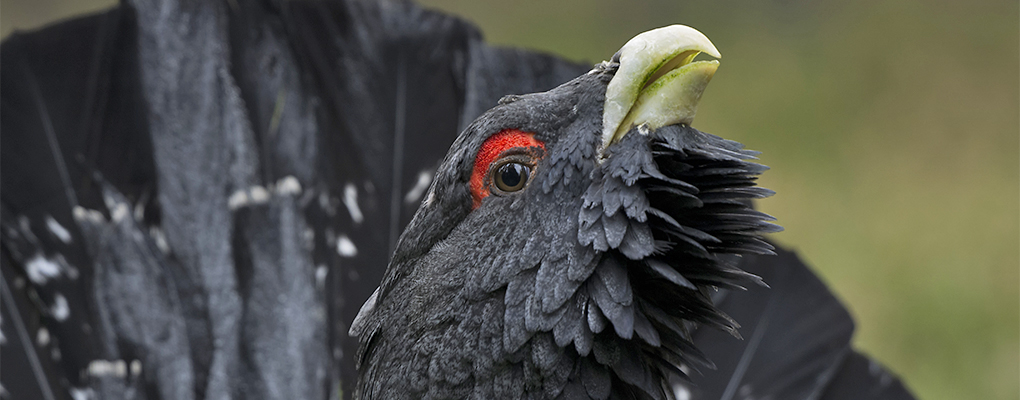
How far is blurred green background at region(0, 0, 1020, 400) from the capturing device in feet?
12.3

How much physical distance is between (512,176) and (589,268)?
187 millimetres

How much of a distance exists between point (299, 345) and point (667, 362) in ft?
3.62

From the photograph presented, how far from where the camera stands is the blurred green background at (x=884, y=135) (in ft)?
12.3

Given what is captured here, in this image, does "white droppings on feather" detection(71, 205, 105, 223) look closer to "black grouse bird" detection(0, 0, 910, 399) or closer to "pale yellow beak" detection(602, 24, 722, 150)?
"black grouse bird" detection(0, 0, 910, 399)

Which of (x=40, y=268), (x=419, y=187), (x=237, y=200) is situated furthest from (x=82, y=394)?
(x=419, y=187)

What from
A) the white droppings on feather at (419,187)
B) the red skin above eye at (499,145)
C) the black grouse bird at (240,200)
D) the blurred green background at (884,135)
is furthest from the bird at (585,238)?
the blurred green background at (884,135)

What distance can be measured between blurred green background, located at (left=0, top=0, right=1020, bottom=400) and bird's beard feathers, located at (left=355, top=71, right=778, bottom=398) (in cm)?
261

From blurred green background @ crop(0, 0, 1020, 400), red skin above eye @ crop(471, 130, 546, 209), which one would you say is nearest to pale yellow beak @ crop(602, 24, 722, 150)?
red skin above eye @ crop(471, 130, 546, 209)

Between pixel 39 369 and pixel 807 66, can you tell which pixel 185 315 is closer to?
pixel 39 369

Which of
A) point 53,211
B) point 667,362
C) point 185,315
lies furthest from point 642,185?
point 53,211

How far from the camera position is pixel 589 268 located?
3.92 ft

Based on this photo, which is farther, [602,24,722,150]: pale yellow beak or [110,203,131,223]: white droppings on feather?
[110,203,131,223]: white droppings on feather

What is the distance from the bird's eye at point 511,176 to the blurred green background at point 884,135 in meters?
2.75

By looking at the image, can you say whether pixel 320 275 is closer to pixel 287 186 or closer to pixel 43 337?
pixel 287 186
